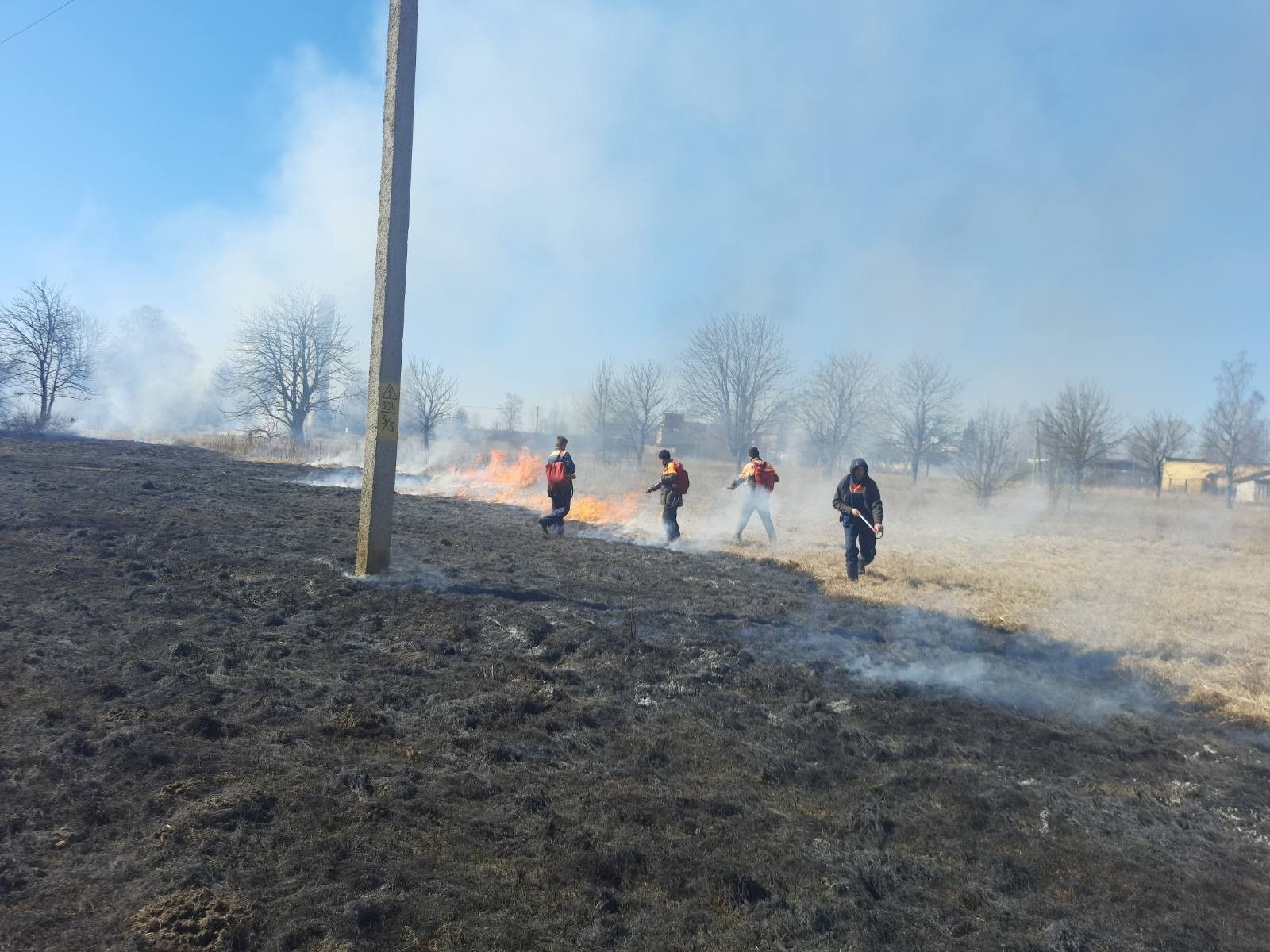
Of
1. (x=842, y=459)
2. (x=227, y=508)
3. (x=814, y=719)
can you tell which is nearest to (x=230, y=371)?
(x=842, y=459)

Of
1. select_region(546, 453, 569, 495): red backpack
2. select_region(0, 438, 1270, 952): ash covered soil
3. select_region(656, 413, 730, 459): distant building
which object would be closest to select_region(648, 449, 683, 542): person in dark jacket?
select_region(546, 453, 569, 495): red backpack

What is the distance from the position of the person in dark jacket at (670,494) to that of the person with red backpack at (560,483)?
4.89 ft

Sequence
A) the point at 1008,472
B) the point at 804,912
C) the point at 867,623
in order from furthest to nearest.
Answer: the point at 1008,472 → the point at 867,623 → the point at 804,912

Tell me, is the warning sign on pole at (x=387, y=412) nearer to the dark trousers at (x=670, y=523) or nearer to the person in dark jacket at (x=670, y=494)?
the person in dark jacket at (x=670, y=494)

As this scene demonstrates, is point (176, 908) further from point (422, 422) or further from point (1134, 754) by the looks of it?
point (422, 422)

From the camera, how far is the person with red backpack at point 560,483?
45.0 feet

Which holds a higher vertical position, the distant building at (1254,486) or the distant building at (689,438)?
the distant building at (689,438)

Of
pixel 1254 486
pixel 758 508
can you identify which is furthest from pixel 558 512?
pixel 1254 486

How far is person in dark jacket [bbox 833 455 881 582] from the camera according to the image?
1145cm

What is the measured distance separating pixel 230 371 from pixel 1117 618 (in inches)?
2120

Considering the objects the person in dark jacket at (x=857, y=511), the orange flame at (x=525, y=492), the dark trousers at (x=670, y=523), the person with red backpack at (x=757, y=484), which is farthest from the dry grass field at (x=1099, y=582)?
the orange flame at (x=525, y=492)

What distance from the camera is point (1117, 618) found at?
32.3 ft

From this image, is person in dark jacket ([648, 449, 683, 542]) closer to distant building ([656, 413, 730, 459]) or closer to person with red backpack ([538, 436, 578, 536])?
person with red backpack ([538, 436, 578, 536])

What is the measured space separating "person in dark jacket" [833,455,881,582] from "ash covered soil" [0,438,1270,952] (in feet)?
10.6
